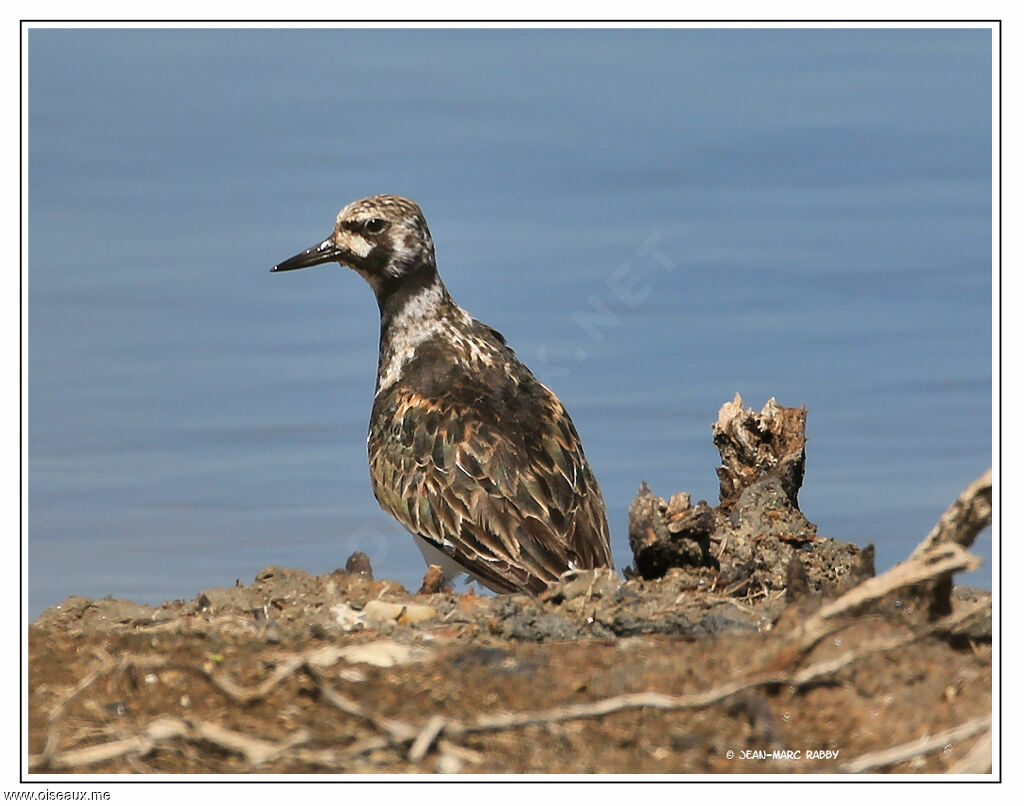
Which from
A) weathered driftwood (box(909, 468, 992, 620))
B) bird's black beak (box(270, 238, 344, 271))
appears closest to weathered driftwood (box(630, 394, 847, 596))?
weathered driftwood (box(909, 468, 992, 620))

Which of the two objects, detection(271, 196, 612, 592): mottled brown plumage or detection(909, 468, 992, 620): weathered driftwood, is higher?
detection(271, 196, 612, 592): mottled brown plumage

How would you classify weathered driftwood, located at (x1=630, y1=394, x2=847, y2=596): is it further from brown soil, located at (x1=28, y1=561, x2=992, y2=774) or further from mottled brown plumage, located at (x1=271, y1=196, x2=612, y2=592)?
brown soil, located at (x1=28, y1=561, x2=992, y2=774)

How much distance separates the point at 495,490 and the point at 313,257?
3175 millimetres

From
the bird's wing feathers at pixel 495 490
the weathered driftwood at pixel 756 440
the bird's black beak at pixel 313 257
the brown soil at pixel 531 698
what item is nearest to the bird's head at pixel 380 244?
the bird's black beak at pixel 313 257

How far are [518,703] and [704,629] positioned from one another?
5.91ft

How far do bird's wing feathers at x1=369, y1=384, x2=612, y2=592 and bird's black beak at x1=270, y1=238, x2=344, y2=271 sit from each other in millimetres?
1789

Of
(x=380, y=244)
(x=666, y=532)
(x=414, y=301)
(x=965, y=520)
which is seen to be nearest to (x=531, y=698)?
(x=965, y=520)

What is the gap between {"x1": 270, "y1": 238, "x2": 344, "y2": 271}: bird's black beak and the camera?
12859mm

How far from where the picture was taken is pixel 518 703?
6945mm

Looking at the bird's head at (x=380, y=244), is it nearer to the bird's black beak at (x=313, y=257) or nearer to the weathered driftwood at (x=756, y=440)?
the bird's black beak at (x=313, y=257)

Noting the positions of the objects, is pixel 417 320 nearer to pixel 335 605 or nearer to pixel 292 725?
pixel 335 605

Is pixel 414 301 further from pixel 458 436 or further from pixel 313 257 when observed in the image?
pixel 458 436

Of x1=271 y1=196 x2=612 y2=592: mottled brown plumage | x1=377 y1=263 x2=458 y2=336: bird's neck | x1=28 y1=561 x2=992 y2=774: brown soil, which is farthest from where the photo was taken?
x1=377 y1=263 x2=458 y2=336: bird's neck

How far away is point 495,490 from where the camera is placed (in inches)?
426
